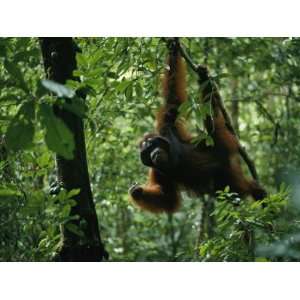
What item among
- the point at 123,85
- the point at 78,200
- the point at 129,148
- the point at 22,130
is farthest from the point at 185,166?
the point at 22,130

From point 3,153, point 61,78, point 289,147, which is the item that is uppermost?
point 61,78

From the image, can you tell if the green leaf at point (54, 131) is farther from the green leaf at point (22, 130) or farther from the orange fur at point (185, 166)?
the orange fur at point (185, 166)

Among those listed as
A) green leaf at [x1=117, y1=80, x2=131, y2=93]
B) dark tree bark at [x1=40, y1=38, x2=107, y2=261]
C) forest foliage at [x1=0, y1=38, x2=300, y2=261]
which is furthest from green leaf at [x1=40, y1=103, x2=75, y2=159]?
green leaf at [x1=117, y1=80, x2=131, y2=93]

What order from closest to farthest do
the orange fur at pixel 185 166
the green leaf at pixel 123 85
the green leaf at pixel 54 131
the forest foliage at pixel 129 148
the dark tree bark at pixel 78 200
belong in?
the green leaf at pixel 54 131, the forest foliage at pixel 129 148, the dark tree bark at pixel 78 200, the green leaf at pixel 123 85, the orange fur at pixel 185 166

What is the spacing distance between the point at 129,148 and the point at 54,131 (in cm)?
485

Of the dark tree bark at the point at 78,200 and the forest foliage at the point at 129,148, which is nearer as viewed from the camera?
the forest foliage at the point at 129,148

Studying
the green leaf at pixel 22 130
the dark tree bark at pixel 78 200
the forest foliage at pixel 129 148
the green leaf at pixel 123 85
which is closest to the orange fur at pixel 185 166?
the forest foliage at pixel 129 148

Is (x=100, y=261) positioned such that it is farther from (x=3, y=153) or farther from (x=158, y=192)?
(x=158, y=192)

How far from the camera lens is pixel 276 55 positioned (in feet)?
18.7

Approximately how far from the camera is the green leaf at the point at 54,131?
76.1 inches

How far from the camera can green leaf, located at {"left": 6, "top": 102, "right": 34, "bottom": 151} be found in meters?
2.01

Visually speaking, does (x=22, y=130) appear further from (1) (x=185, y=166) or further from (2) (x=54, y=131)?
(1) (x=185, y=166)
